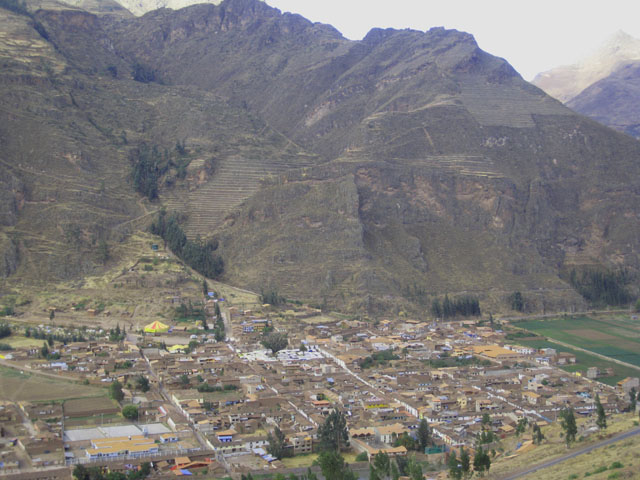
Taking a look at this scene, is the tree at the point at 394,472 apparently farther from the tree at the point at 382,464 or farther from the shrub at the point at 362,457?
the shrub at the point at 362,457

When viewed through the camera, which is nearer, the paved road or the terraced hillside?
the paved road

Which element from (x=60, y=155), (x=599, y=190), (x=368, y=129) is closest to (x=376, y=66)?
(x=368, y=129)

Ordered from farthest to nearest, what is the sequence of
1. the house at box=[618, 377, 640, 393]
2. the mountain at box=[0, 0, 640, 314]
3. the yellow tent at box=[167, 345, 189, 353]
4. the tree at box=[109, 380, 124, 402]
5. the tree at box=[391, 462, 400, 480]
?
the mountain at box=[0, 0, 640, 314], the yellow tent at box=[167, 345, 189, 353], the house at box=[618, 377, 640, 393], the tree at box=[109, 380, 124, 402], the tree at box=[391, 462, 400, 480]

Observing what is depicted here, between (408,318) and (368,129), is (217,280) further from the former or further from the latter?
(368,129)

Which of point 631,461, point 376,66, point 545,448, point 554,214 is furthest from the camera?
point 376,66

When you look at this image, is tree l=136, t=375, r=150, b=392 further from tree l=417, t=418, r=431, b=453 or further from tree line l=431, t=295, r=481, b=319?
tree line l=431, t=295, r=481, b=319

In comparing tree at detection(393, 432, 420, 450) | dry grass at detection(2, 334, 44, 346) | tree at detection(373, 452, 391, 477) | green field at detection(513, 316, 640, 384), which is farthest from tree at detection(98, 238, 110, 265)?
tree at detection(373, 452, 391, 477)
